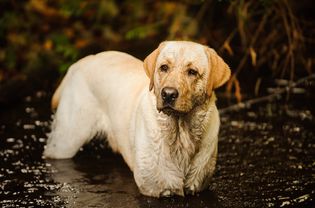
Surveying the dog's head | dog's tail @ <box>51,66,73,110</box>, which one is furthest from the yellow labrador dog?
dog's tail @ <box>51,66,73,110</box>

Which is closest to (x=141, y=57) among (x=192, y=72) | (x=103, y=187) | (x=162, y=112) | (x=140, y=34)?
(x=140, y=34)

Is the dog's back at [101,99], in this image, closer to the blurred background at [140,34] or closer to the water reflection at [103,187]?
the water reflection at [103,187]

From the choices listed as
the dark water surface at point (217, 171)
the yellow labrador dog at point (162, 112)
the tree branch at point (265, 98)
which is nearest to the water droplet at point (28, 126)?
the dark water surface at point (217, 171)

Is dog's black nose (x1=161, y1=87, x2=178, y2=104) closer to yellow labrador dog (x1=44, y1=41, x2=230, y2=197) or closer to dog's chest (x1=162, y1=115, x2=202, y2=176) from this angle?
yellow labrador dog (x1=44, y1=41, x2=230, y2=197)

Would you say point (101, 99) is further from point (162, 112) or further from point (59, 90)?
point (162, 112)

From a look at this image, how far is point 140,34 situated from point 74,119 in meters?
4.84

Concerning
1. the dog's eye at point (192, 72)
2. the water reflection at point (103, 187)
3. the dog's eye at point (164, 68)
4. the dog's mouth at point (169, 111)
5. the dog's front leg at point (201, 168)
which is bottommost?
the water reflection at point (103, 187)

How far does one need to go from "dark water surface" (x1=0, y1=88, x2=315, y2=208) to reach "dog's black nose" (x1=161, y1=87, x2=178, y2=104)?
1.13m

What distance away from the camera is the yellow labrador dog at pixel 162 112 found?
5.54 metres

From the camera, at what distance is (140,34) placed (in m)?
11.8

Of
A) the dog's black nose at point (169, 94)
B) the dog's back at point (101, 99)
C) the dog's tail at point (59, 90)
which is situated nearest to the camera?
the dog's black nose at point (169, 94)

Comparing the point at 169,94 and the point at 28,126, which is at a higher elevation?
the point at 169,94

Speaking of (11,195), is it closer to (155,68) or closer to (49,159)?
(49,159)

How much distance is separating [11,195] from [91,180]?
888 mm
